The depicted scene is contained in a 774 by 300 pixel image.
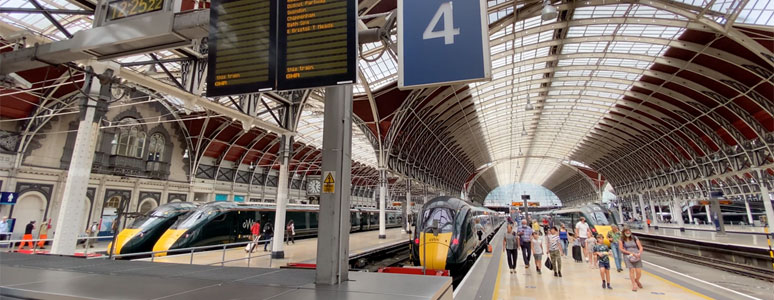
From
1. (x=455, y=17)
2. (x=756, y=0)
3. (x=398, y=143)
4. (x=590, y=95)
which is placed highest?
(x=590, y=95)

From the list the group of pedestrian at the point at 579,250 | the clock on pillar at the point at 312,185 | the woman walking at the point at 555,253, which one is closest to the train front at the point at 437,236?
the group of pedestrian at the point at 579,250

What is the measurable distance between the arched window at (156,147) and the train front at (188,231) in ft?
39.6

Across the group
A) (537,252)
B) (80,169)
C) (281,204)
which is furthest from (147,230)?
(537,252)

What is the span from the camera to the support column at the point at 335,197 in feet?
13.2

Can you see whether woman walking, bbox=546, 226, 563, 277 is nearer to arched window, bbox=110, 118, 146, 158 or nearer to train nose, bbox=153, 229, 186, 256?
train nose, bbox=153, 229, 186, 256

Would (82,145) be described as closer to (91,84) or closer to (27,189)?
(91,84)

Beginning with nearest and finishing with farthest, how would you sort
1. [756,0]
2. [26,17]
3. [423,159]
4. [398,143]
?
[26,17] < [756,0] < [398,143] < [423,159]

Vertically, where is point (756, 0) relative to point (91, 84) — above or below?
above

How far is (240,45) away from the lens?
4586 mm

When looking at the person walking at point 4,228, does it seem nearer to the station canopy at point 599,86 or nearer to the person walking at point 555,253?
the station canopy at point 599,86

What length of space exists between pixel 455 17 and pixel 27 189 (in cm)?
2600

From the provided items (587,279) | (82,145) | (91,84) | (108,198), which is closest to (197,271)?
(82,145)

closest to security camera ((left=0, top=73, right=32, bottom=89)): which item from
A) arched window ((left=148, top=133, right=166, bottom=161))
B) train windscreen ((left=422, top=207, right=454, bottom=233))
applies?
train windscreen ((left=422, top=207, right=454, bottom=233))

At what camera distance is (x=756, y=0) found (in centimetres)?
1502
